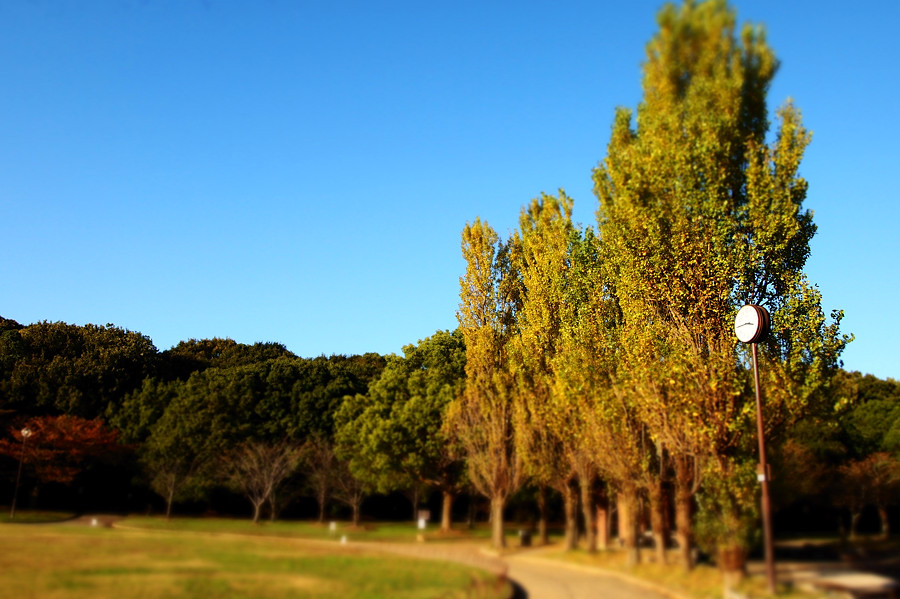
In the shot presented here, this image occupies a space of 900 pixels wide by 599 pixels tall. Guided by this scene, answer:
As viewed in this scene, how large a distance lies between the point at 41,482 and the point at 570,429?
24.2m

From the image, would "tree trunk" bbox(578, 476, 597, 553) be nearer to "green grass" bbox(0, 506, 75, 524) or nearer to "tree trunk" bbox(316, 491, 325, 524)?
"tree trunk" bbox(316, 491, 325, 524)

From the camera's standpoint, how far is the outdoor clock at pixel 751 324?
17.6m

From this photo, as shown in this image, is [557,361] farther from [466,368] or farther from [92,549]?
[92,549]

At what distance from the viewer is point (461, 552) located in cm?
2147

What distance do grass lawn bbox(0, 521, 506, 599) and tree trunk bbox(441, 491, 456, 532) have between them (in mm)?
6292

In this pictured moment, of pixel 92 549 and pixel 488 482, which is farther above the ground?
pixel 488 482

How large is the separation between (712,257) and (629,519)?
8.27 m

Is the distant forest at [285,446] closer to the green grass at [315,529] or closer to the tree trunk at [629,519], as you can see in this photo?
the green grass at [315,529]

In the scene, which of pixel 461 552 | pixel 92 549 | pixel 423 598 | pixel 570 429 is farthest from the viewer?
pixel 570 429

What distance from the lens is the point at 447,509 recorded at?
1095 inches

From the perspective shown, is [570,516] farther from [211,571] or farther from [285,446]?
[285,446]

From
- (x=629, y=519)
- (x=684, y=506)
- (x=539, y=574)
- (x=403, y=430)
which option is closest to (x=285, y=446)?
(x=403, y=430)

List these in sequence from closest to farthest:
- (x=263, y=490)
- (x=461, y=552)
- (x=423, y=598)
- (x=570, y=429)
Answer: (x=423, y=598), (x=461, y=552), (x=570, y=429), (x=263, y=490)

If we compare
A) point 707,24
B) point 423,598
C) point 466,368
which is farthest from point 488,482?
point 707,24
